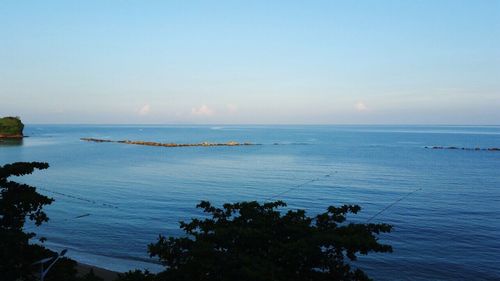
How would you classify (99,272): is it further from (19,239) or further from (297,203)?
(297,203)

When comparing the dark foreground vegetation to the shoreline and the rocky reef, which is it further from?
the rocky reef

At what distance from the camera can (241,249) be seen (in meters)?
13.7

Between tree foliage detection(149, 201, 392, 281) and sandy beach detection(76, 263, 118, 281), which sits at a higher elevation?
tree foliage detection(149, 201, 392, 281)

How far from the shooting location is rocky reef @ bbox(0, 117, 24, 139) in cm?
18950

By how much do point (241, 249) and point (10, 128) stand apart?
21422cm

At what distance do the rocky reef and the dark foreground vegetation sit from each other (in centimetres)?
20560

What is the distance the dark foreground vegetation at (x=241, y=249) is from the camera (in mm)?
12250

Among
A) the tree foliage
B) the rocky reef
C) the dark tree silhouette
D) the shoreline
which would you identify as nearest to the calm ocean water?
the shoreline

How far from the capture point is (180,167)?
3369 inches

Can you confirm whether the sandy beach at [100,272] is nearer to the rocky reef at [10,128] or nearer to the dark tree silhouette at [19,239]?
the dark tree silhouette at [19,239]

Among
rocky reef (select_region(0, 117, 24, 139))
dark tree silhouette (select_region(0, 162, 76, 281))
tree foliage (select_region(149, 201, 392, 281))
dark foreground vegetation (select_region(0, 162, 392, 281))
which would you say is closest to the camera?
tree foliage (select_region(149, 201, 392, 281))

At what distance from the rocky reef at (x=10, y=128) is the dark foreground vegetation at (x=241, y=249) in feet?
675

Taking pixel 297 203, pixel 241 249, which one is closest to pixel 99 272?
pixel 241 249

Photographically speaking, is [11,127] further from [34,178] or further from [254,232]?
[254,232]
